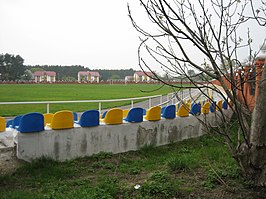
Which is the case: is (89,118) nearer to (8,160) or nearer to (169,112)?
(8,160)

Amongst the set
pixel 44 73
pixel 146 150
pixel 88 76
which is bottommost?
pixel 88 76

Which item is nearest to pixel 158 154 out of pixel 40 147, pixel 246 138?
pixel 40 147

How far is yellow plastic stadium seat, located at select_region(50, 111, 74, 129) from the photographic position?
5.25 meters

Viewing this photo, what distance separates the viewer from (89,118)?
5.71 metres

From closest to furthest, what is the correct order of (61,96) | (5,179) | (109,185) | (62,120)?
(109,185)
(5,179)
(62,120)
(61,96)

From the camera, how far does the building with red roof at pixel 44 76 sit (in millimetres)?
101812

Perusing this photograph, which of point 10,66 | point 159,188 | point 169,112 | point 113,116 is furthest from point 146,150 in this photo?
point 10,66

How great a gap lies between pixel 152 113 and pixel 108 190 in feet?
10.1

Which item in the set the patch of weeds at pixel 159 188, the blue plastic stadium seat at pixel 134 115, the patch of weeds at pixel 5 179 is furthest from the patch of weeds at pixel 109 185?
the blue plastic stadium seat at pixel 134 115

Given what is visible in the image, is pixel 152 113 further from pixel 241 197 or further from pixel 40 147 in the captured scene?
pixel 241 197

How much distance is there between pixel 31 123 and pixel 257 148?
133 inches

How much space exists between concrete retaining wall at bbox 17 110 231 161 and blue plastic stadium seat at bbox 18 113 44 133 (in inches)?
3.2

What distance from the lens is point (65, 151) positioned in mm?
5430

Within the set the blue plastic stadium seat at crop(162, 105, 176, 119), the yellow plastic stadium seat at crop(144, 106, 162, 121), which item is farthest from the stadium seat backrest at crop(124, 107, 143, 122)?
the blue plastic stadium seat at crop(162, 105, 176, 119)
